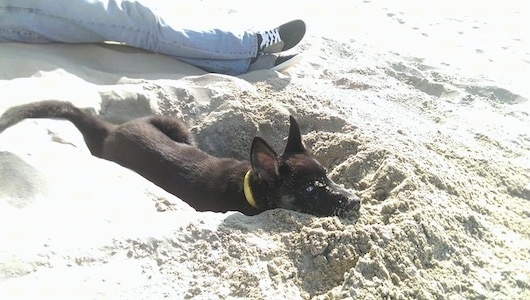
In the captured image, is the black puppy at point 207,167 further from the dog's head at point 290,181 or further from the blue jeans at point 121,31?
the blue jeans at point 121,31

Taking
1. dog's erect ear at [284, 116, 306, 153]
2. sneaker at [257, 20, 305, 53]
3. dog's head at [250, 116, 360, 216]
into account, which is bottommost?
dog's head at [250, 116, 360, 216]

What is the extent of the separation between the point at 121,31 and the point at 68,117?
1.30 m

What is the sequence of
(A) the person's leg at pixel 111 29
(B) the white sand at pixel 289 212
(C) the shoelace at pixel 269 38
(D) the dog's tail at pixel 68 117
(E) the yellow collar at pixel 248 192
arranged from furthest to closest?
(C) the shoelace at pixel 269 38
(A) the person's leg at pixel 111 29
(E) the yellow collar at pixel 248 192
(D) the dog's tail at pixel 68 117
(B) the white sand at pixel 289 212

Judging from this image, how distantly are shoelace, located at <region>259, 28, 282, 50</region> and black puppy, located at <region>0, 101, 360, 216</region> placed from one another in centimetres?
153

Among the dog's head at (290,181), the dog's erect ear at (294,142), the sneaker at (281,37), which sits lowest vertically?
the dog's head at (290,181)

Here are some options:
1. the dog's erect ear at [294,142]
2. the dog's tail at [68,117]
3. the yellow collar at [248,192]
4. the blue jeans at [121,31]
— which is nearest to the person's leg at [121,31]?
the blue jeans at [121,31]

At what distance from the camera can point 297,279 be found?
2740mm

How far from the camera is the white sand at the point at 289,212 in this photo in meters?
2.58

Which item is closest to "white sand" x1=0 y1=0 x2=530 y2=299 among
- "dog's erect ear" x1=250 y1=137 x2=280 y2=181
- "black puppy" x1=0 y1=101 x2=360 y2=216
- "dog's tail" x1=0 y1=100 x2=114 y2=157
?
"dog's tail" x1=0 y1=100 x2=114 y2=157

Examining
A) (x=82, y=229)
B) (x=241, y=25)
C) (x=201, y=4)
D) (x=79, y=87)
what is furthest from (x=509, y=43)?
(x=82, y=229)

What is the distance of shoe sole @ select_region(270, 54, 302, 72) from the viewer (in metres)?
5.32

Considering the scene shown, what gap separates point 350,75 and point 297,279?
10.2ft

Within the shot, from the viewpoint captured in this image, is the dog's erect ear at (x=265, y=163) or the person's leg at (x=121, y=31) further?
the person's leg at (x=121, y=31)

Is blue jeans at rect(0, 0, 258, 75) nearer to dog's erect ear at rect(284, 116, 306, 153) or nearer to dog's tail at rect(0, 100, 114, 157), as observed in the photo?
dog's tail at rect(0, 100, 114, 157)
